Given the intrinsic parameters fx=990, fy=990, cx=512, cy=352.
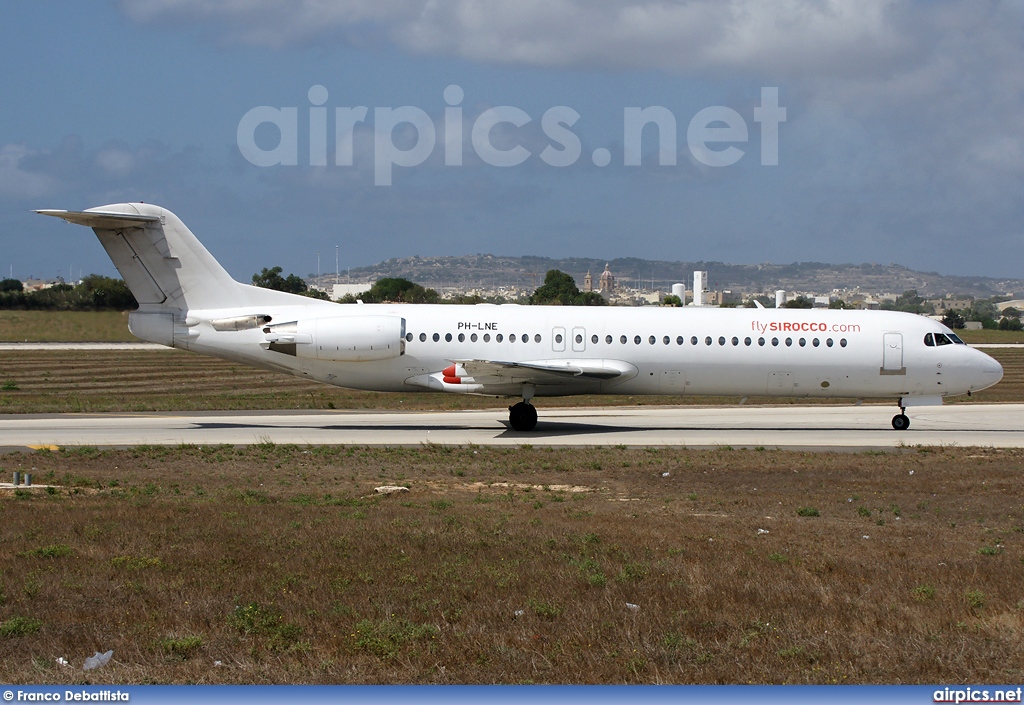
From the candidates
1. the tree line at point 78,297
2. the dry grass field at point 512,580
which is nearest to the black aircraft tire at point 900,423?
the dry grass field at point 512,580

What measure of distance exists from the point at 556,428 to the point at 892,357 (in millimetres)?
10125

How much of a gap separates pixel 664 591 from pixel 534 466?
10892 millimetres

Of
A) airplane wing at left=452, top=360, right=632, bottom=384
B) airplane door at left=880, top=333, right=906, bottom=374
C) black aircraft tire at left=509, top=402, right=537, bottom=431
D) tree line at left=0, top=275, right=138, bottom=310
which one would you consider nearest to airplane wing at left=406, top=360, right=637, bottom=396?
airplane wing at left=452, top=360, right=632, bottom=384

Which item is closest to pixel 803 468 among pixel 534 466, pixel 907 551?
pixel 534 466

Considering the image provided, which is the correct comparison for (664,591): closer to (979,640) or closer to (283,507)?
(979,640)

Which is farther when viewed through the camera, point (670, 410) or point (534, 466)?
point (670, 410)

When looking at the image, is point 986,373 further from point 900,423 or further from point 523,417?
point 523,417

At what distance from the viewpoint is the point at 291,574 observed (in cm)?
1084

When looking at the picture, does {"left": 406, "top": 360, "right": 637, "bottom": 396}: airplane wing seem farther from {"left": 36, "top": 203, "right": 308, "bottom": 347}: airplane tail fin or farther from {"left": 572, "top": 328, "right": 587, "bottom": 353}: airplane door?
{"left": 36, "top": 203, "right": 308, "bottom": 347}: airplane tail fin

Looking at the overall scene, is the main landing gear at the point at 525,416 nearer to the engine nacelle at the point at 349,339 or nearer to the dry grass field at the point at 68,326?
the engine nacelle at the point at 349,339

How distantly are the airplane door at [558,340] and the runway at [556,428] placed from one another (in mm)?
2371

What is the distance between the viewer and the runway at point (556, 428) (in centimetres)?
2562

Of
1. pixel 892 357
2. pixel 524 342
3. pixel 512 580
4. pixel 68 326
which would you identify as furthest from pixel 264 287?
pixel 512 580

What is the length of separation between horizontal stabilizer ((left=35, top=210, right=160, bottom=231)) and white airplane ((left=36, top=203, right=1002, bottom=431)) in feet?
0.17
